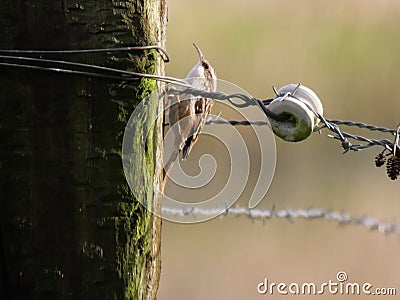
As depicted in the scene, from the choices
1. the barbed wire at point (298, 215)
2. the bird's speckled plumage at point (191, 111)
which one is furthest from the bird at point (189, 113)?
the barbed wire at point (298, 215)

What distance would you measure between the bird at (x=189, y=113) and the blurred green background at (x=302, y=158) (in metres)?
2.40

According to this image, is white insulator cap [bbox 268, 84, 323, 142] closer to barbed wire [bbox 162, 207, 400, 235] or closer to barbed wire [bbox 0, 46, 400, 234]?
A: barbed wire [bbox 0, 46, 400, 234]

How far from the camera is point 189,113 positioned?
2086 millimetres

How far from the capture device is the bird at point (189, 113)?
201cm

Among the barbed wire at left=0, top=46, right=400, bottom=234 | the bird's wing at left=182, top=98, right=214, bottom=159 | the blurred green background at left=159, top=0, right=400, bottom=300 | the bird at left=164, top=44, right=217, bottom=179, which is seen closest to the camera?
the barbed wire at left=0, top=46, right=400, bottom=234

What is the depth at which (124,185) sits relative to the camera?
1.70m

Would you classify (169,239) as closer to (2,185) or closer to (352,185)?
(352,185)

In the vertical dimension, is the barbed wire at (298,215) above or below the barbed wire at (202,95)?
below

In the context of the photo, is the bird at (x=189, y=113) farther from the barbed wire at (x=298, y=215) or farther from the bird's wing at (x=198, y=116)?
the barbed wire at (x=298, y=215)

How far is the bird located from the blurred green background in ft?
7.86

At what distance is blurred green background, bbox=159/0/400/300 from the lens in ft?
15.7

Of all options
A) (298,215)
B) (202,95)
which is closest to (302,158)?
(298,215)

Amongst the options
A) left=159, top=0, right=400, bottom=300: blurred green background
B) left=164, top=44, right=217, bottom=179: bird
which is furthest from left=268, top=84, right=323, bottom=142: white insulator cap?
left=159, top=0, right=400, bottom=300: blurred green background

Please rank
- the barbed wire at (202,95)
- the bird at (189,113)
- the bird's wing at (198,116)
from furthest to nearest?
the bird's wing at (198,116), the bird at (189,113), the barbed wire at (202,95)
